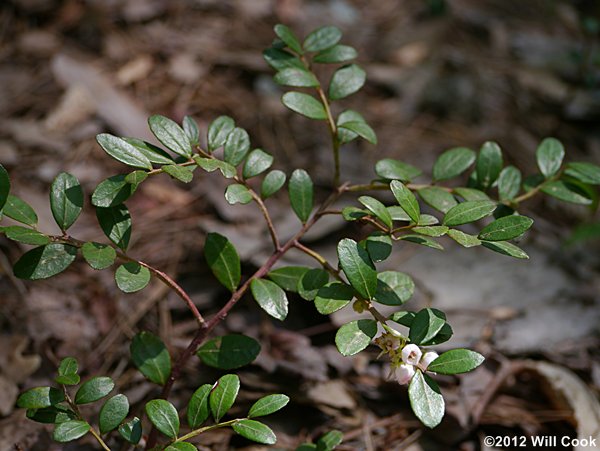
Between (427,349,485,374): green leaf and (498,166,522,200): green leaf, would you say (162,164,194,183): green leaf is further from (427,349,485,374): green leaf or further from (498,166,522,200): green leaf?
(498,166,522,200): green leaf

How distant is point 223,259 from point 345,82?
0.50m

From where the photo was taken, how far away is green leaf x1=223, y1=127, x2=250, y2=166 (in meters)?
1.30

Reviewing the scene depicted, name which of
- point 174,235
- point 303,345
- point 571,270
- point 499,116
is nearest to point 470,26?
point 499,116

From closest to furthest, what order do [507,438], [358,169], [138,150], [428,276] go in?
1. [138,150]
2. [507,438]
3. [428,276]
4. [358,169]

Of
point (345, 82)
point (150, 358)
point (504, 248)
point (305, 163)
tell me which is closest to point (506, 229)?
point (504, 248)

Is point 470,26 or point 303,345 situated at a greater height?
point 470,26

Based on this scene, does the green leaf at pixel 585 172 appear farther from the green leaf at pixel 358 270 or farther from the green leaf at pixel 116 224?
the green leaf at pixel 116 224

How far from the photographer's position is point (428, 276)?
2072 mm

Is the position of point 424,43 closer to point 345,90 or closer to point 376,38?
point 376,38

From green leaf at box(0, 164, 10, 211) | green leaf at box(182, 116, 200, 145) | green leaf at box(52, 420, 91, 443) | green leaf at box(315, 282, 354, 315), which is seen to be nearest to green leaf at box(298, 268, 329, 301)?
green leaf at box(315, 282, 354, 315)

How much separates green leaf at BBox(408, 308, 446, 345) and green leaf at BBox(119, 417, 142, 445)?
54 cm

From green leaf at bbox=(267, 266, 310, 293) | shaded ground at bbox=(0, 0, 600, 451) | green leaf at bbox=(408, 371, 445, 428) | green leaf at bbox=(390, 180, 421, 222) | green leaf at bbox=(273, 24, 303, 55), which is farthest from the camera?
shaded ground at bbox=(0, 0, 600, 451)

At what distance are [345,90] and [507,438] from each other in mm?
998

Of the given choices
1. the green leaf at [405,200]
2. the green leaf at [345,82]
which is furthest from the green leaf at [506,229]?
the green leaf at [345,82]
